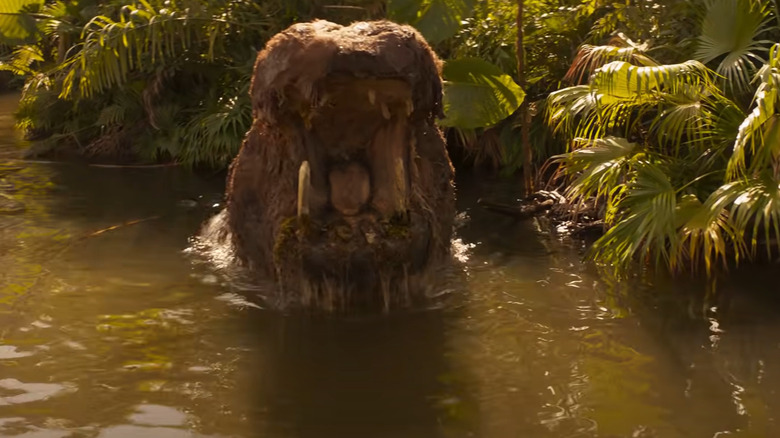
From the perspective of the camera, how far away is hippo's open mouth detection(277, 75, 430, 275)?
16.1 ft

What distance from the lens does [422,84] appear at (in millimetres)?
4828

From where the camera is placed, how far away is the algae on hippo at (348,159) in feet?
15.4

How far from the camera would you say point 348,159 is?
5.10 metres

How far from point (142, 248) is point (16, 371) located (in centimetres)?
235

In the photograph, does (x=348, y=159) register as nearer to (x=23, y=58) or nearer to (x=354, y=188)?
(x=354, y=188)

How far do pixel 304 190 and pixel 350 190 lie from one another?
0.87 ft

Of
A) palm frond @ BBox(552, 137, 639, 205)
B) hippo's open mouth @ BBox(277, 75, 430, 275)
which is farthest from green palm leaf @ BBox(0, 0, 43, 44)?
palm frond @ BBox(552, 137, 639, 205)

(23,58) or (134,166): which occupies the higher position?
(23,58)

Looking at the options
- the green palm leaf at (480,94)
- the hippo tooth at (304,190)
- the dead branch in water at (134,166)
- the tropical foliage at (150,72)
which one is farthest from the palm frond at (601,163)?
the dead branch in water at (134,166)

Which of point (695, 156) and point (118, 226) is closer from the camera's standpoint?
point (695, 156)

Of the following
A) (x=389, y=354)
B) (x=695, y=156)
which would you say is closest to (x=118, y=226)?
(x=389, y=354)

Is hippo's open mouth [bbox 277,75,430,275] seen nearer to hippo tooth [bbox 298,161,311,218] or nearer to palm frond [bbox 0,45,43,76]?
hippo tooth [bbox 298,161,311,218]

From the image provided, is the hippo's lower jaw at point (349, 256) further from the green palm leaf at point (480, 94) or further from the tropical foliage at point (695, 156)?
the green palm leaf at point (480, 94)

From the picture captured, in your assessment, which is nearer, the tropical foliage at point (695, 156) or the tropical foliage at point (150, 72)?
the tropical foliage at point (695, 156)
